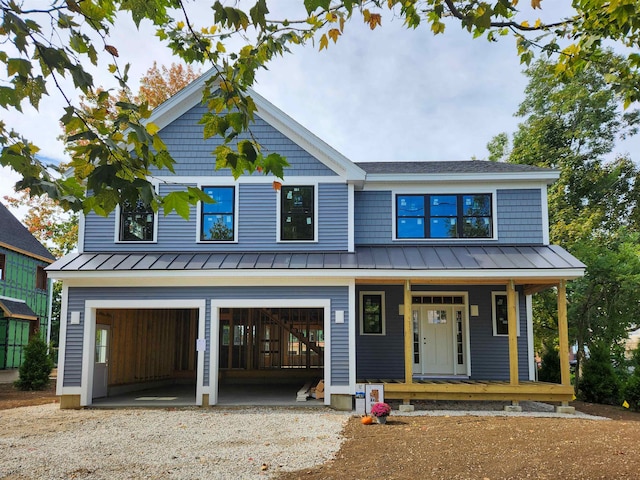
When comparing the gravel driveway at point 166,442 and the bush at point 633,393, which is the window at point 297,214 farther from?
the bush at point 633,393

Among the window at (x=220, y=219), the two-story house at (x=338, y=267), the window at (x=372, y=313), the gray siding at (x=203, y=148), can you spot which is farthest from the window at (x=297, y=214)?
the window at (x=372, y=313)

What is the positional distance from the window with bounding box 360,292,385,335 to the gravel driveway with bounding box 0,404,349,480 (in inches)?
116

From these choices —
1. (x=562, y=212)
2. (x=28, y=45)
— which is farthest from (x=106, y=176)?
(x=562, y=212)

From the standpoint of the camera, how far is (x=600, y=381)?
13.9 meters

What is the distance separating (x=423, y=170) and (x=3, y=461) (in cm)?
1092

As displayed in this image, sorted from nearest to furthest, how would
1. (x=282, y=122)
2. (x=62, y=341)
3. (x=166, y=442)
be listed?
(x=166, y=442) → (x=62, y=341) → (x=282, y=122)

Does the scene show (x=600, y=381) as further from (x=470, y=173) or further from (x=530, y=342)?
(x=470, y=173)

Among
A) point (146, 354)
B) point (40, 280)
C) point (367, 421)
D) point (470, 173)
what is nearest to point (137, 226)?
point (146, 354)

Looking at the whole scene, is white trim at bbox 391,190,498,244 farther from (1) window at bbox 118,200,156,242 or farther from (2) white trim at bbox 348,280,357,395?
(1) window at bbox 118,200,156,242

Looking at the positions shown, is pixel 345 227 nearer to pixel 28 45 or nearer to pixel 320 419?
pixel 320 419

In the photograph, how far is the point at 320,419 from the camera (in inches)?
399

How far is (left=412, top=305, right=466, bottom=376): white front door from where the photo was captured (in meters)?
13.6

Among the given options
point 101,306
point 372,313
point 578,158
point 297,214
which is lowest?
point 372,313

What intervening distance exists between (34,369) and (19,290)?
297 inches
